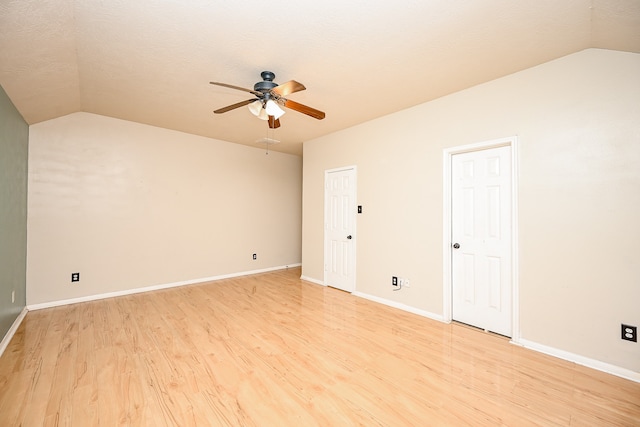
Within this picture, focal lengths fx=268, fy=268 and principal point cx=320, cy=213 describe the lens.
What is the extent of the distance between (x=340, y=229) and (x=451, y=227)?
6.23 feet

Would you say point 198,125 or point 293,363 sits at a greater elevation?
point 198,125

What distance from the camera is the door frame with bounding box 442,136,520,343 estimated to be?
8.96ft

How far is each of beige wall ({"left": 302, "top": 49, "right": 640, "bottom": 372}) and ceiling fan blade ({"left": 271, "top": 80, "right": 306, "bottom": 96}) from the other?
1.94 metres

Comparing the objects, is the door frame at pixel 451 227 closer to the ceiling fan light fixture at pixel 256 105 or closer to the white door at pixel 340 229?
the white door at pixel 340 229

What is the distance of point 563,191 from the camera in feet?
8.09

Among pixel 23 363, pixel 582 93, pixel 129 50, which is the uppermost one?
pixel 129 50

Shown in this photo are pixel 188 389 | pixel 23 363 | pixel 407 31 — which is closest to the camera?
pixel 188 389

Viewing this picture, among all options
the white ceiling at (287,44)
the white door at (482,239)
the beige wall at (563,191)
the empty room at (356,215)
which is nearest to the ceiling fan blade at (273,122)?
the empty room at (356,215)

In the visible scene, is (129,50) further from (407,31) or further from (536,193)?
(536,193)

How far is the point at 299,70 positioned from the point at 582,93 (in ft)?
8.48

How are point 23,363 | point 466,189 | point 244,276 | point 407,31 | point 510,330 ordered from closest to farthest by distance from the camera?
1. point 407,31
2. point 23,363
3. point 510,330
4. point 466,189
5. point 244,276

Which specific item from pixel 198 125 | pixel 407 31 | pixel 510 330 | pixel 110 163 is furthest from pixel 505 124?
pixel 110 163

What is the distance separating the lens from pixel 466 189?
3227 millimetres

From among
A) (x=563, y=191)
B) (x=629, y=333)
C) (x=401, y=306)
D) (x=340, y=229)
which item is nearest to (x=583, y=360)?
(x=629, y=333)
